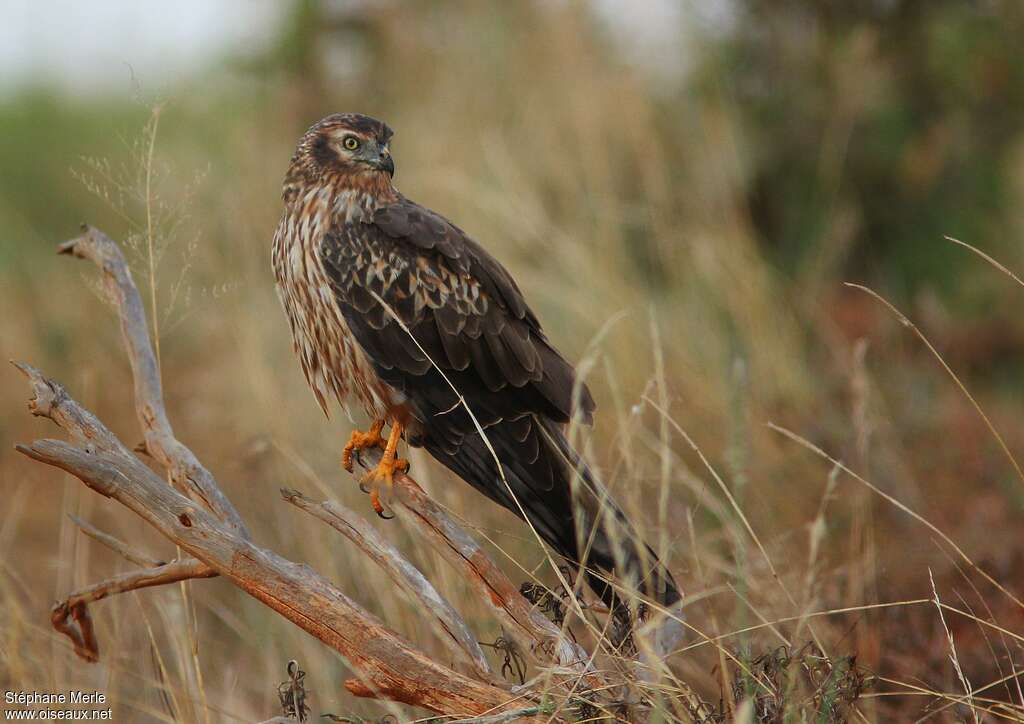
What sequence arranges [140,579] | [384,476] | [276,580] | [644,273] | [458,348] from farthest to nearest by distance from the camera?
[644,273], [458,348], [384,476], [140,579], [276,580]

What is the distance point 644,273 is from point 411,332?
3610mm

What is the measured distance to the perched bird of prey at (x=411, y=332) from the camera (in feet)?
12.3

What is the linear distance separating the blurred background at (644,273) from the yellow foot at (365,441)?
1.58ft

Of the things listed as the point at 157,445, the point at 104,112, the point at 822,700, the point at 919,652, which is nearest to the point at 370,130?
the point at 157,445

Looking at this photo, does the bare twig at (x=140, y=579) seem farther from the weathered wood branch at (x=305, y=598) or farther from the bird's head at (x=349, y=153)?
the bird's head at (x=349, y=153)

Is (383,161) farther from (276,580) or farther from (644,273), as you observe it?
(644,273)

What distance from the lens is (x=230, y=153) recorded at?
8094 mm

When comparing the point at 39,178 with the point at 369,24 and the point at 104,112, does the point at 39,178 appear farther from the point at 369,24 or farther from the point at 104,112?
the point at 369,24

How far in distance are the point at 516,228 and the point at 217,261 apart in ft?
5.57

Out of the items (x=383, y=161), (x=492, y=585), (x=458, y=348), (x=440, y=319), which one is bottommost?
(x=492, y=585)

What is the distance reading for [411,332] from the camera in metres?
3.89

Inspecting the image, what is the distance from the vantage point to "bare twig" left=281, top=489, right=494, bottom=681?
2871 mm

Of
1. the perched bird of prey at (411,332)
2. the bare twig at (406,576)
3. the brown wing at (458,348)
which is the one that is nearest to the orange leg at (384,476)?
the perched bird of prey at (411,332)

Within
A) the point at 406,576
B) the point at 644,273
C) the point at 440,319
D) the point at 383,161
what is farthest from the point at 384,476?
the point at 644,273
